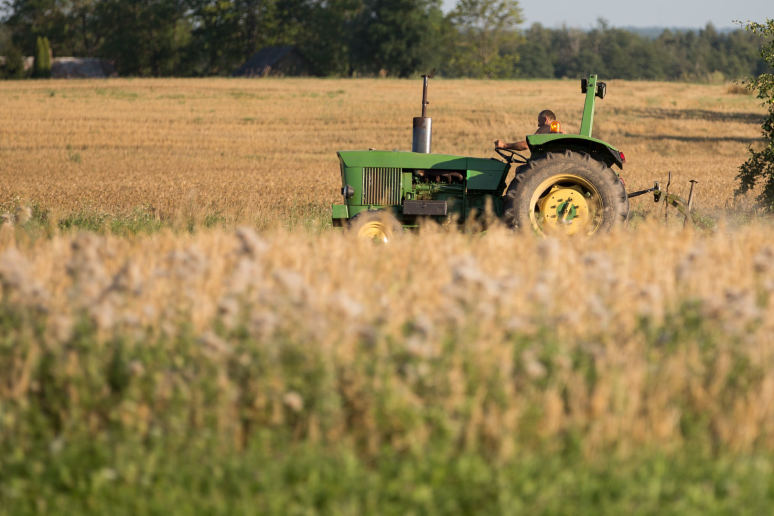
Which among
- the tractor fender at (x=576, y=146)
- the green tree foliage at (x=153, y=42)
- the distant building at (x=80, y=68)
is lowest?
the tractor fender at (x=576, y=146)

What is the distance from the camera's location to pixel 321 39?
70.1 m

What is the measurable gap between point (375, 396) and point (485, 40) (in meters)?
85.6

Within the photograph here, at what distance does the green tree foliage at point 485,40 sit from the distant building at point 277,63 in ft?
54.9

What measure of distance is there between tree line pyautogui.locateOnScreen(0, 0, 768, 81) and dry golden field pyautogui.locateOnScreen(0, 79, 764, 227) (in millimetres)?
20950

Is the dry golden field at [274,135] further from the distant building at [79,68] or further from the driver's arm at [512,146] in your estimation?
the distant building at [79,68]

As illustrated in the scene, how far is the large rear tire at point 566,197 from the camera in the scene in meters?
8.45

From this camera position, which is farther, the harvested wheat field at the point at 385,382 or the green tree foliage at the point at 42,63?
the green tree foliage at the point at 42,63

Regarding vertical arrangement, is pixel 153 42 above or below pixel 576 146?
above

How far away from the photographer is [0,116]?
105ft

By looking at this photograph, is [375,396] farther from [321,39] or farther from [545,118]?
[321,39]

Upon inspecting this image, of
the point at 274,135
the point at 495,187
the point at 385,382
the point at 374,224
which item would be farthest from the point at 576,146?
the point at 274,135

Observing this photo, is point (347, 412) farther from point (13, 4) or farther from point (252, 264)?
point (13, 4)

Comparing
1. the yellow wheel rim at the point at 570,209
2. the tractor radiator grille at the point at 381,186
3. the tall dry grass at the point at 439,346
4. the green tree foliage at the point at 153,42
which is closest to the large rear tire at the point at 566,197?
the yellow wheel rim at the point at 570,209

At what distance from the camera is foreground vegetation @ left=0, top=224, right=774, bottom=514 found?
383 cm
